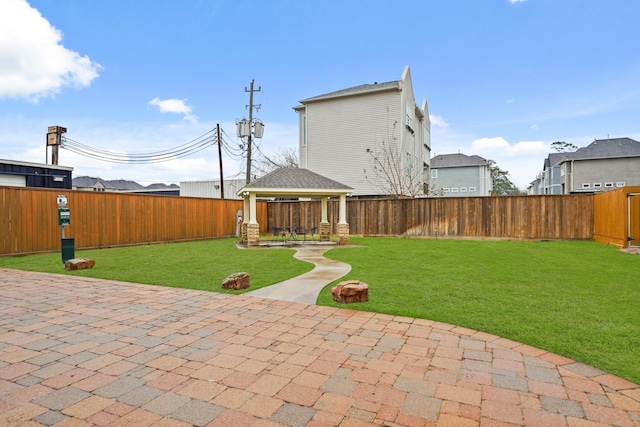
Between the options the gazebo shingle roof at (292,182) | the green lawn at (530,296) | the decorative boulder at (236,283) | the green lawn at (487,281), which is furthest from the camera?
the gazebo shingle roof at (292,182)

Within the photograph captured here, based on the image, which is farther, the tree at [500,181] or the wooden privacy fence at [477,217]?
the tree at [500,181]

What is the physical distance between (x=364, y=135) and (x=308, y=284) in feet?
54.2

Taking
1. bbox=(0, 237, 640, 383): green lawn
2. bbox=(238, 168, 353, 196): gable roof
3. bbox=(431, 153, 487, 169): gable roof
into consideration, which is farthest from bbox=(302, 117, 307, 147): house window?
bbox=(431, 153, 487, 169): gable roof

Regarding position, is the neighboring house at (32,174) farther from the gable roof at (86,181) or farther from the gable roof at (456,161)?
the gable roof at (456,161)

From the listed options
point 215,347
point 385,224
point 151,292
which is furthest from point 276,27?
point 215,347

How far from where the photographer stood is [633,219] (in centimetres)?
1032

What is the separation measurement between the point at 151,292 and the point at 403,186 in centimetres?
1795

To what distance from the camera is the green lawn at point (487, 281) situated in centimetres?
369

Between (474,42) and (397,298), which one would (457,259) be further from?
(474,42)

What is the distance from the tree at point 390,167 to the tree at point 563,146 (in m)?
31.6

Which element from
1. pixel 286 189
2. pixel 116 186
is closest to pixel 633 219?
pixel 286 189

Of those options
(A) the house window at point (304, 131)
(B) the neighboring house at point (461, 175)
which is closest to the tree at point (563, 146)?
(B) the neighboring house at point (461, 175)

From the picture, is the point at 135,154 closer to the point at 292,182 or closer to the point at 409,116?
the point at 292,182

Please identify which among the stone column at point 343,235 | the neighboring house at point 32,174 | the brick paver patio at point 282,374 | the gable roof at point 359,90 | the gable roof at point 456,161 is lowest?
the brick paver patio at point 282,374
